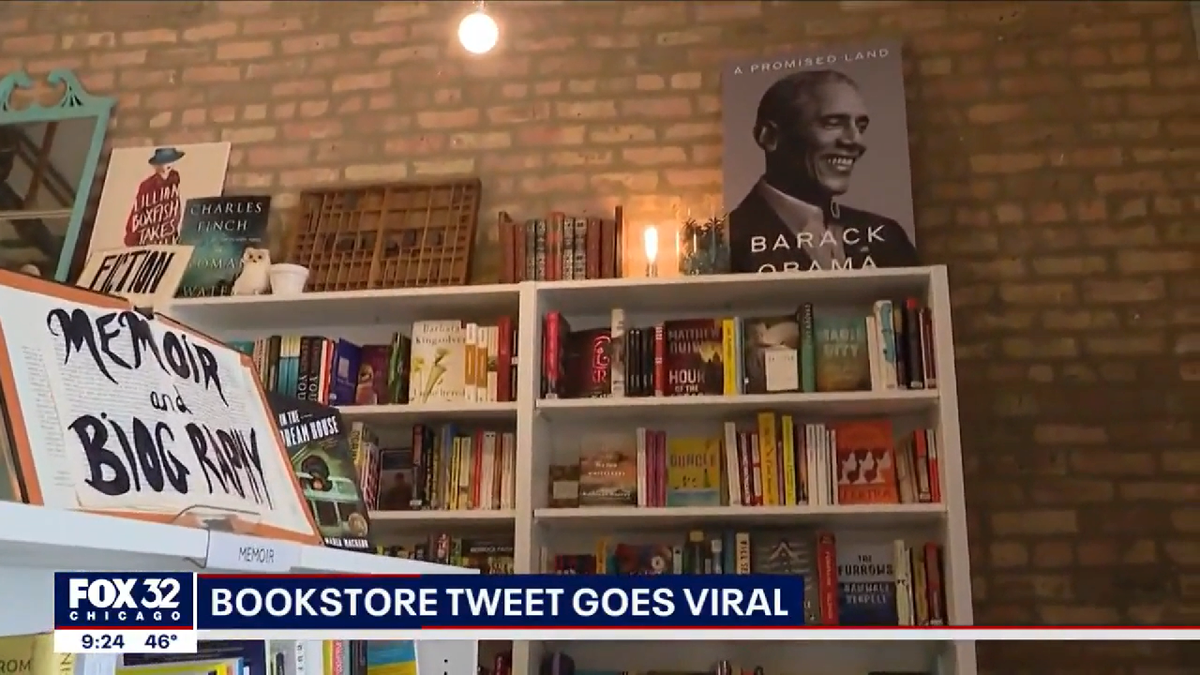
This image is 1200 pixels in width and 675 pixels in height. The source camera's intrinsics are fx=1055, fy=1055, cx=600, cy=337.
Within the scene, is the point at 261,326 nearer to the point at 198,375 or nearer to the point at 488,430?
the point at 488,430

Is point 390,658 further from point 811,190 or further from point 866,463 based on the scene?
point 811,190

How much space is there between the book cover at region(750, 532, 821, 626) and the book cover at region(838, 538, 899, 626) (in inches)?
3.2

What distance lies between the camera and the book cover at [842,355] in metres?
2.95

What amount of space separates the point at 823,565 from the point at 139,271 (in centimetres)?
239

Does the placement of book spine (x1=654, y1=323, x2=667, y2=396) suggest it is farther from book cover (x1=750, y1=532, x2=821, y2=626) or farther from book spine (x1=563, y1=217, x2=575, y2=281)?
book cover (x1=750, y1=532, x2=821, y2=626)

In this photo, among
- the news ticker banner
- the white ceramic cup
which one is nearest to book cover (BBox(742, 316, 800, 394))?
the white ceramic cup

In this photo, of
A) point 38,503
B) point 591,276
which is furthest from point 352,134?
point 38,503

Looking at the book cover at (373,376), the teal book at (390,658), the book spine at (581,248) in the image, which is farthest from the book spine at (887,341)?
the teal book at (390,658)

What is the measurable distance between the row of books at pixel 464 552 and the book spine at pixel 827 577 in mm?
870

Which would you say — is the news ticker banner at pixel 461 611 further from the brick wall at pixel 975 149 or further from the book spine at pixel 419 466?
the brick wall at pixel 975 149

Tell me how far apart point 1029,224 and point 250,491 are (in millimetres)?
2763

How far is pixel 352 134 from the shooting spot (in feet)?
12.2

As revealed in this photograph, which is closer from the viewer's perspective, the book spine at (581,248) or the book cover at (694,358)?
the book cover at (694,358)

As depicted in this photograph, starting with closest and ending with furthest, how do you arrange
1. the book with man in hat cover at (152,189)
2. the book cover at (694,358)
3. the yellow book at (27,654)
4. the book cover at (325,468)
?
the yellow book at (27,654)
the book cover at (325,468)
the book cover at (694,358)
the book with man in hat cover at (152,189)
